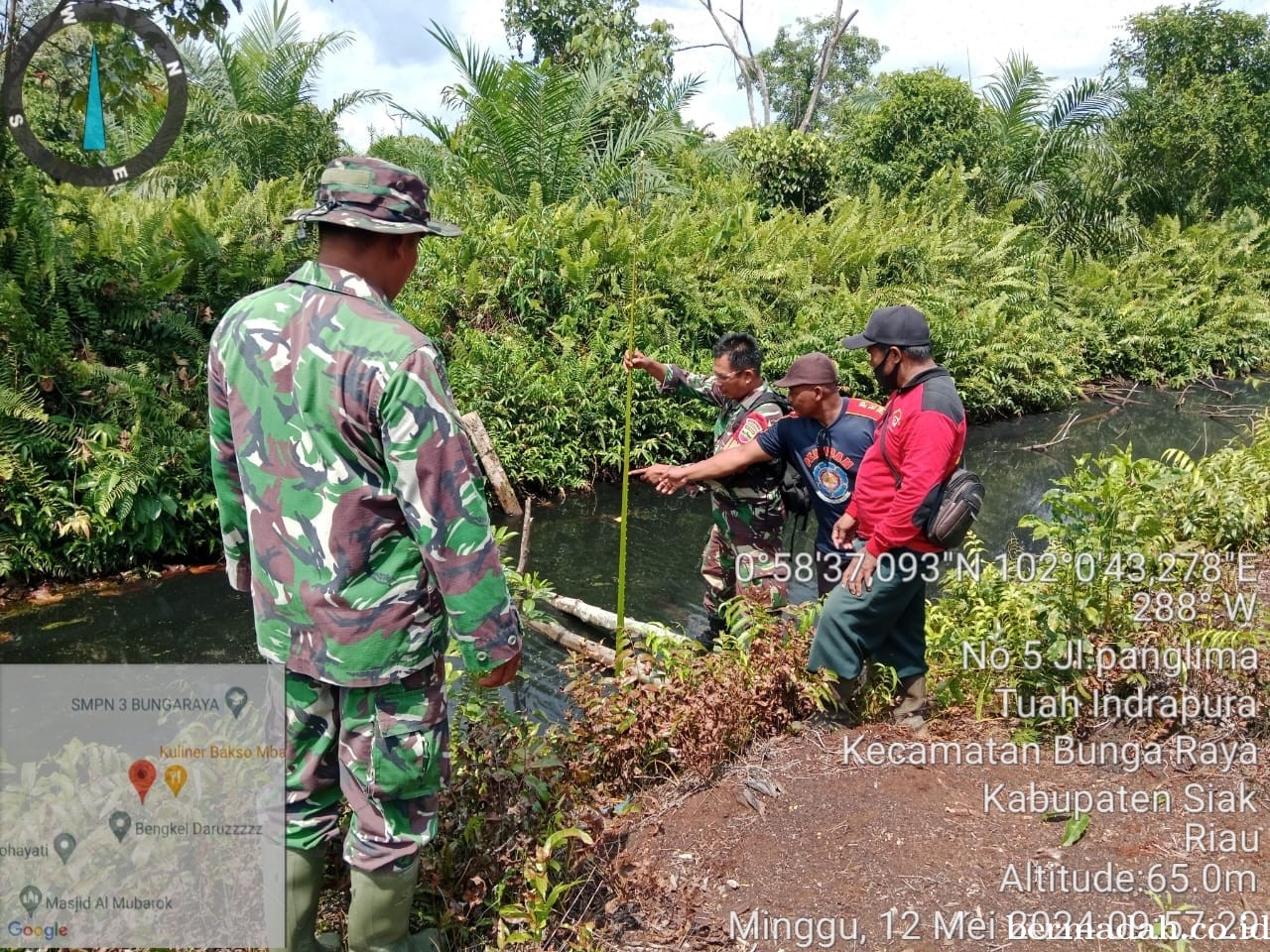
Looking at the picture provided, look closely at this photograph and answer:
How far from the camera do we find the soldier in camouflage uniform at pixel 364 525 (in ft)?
7.48

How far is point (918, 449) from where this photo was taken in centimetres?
386

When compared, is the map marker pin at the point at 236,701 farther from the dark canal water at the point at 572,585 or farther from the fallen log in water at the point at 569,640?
the fallen log in water at the point at 569,640

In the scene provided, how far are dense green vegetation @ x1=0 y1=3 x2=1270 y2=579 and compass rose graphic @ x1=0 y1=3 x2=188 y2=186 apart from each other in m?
0.31

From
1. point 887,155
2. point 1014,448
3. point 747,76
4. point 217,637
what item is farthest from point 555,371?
point 747,76

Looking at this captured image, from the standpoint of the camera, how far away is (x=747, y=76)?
3512 centimetres

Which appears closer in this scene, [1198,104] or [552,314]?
[552,314]

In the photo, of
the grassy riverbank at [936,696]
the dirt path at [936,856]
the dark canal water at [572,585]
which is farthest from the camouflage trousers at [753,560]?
the dirt path at [936,856]

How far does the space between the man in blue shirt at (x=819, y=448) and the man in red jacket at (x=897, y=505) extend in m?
0.39

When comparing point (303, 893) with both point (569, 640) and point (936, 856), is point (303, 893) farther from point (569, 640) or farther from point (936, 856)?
point (569, 640)

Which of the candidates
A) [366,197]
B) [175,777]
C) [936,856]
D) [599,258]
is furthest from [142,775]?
[599,258]

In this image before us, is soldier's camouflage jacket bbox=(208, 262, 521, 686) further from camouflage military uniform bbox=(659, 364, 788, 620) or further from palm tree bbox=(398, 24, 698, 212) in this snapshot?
palm tree bbox=(398, 24, 698, 212)

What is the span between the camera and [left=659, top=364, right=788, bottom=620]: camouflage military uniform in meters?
5.18

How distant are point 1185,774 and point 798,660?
1.49 meters

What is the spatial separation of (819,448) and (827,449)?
5cm
